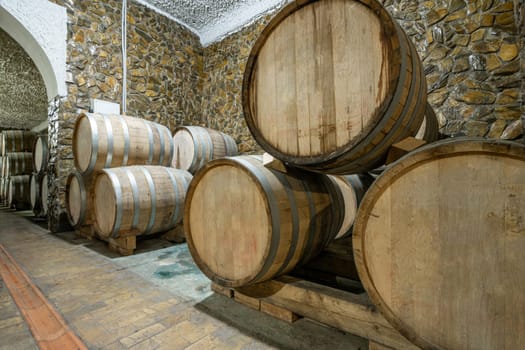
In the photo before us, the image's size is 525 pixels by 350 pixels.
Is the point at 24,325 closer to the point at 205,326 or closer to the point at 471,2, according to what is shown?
the point at 205,326

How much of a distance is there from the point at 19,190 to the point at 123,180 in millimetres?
6283

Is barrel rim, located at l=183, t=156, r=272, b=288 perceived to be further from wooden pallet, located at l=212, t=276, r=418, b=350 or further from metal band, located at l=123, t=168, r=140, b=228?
metal band, located at l=123, t=168, r=140, b=228

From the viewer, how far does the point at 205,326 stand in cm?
150

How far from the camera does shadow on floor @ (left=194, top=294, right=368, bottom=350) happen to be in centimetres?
134

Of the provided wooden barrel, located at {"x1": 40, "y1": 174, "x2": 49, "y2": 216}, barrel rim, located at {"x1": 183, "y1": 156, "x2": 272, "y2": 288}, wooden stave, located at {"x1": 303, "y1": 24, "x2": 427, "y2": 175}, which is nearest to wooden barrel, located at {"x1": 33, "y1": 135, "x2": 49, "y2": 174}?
wooden barrel, located at {"x1": 40, "y1": 174, "x2": 49, "y2": 216}

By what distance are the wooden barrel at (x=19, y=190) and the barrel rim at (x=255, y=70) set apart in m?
8.14

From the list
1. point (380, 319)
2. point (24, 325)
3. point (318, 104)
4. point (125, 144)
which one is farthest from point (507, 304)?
point (125, 144)

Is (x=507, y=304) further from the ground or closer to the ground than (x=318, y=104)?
closer to the ground

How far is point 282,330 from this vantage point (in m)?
1.46

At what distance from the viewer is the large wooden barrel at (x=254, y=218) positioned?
55.2 inches

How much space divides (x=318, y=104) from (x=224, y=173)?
709mm

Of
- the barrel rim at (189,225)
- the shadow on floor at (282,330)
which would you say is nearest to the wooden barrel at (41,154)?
the barrel rim at (189,225)

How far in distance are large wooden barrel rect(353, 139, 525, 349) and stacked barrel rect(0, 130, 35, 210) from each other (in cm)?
882

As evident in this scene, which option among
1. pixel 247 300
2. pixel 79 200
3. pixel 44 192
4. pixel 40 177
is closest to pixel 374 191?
pixel 247 300
